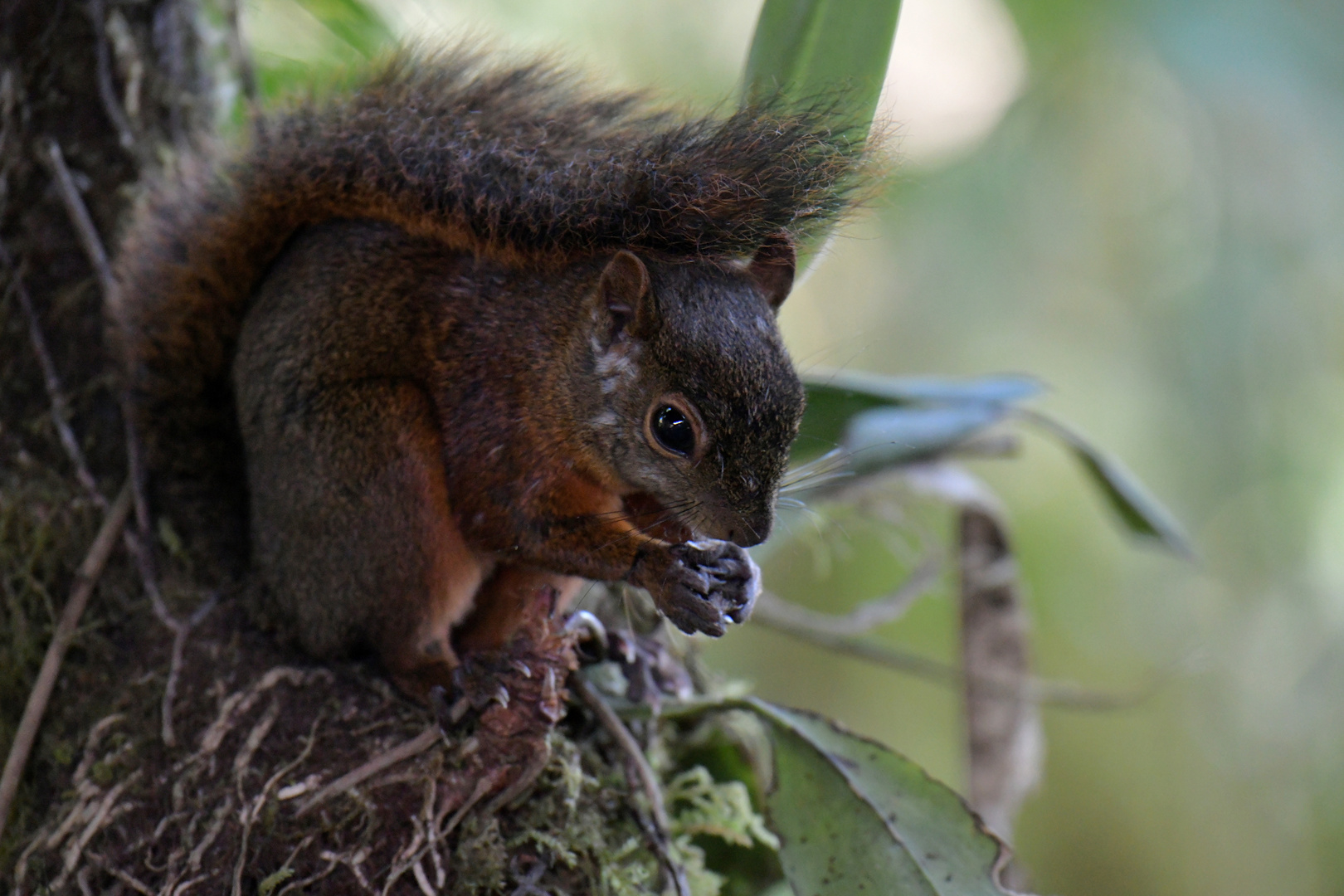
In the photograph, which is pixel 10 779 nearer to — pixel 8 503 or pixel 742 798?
pixel 8 503

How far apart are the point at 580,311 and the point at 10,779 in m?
1.05

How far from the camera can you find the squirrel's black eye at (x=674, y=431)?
1.30 metres

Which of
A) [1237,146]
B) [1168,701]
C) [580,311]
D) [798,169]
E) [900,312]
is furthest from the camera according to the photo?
[900,312]

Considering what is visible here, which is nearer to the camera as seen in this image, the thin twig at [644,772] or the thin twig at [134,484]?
the thin twig at [644,772]

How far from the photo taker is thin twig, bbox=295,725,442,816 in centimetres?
129

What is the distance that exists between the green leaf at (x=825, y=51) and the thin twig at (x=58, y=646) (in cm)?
120

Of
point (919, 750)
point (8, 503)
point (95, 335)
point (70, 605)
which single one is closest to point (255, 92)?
point (95, 335)

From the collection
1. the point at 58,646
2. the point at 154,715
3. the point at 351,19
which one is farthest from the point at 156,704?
the point at 351,19

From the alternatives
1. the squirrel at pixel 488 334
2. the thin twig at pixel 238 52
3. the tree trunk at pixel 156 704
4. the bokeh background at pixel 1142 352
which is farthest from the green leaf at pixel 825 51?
the bokeh background at pixel 1142 352

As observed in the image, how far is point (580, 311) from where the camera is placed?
1439mm

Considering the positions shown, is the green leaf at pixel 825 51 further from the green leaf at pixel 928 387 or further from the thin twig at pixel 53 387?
the thin twig at pixel 53 387

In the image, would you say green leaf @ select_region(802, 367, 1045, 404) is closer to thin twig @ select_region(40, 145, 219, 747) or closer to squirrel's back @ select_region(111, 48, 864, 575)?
squirrel's back @ select_region(111, 48, 864, 575)

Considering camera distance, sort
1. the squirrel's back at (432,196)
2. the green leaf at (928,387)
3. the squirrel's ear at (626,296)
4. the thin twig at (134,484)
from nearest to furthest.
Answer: the squirrel's back at (432,196), the squirrel's ear at (626,296), the thin twig at (134,484), the green leaf at (928,387)

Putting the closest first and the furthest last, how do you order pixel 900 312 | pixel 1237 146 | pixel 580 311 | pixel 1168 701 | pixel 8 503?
pixel 580 311, pixel 8 503, pixel 1237 146, pixel 1168 701, pixel 900 312
